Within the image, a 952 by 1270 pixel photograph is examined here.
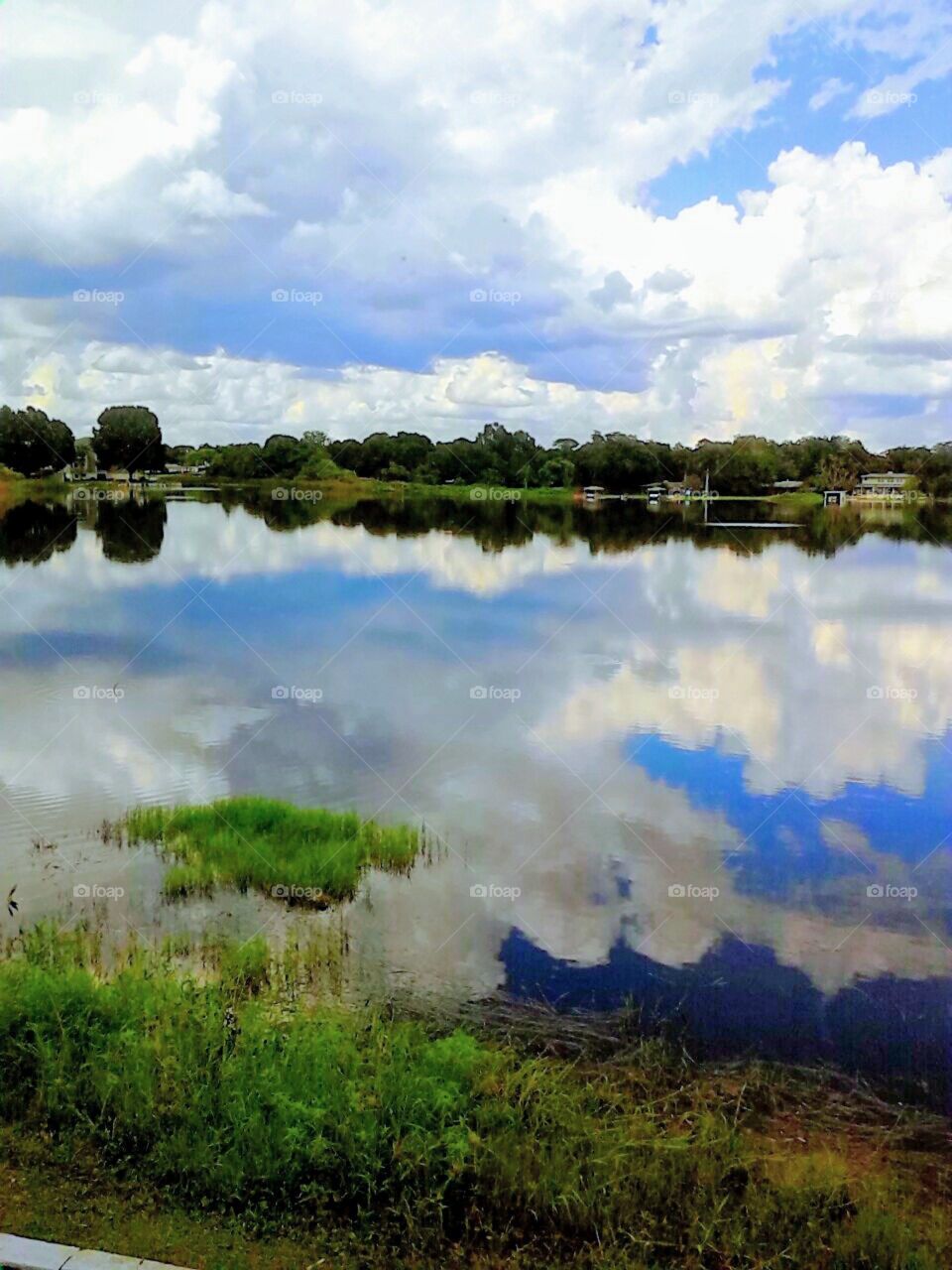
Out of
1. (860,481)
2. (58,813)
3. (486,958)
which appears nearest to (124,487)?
(58,813)

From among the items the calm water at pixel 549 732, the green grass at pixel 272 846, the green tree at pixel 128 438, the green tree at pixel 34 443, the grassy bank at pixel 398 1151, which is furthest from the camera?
the green tree at pixel 128 438

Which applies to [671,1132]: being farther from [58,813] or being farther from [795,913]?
[58,813]

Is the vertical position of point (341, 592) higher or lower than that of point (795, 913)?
higher

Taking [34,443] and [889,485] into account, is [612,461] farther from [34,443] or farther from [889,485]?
[34,443]

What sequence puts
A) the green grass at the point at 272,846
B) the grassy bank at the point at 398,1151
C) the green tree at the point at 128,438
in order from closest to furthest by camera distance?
the grassy bank at the point at 398,1151
the green grass at the point at 272,846
the green tree at the point at 128,438

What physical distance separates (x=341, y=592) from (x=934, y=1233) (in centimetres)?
684

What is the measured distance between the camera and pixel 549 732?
23.7 feet

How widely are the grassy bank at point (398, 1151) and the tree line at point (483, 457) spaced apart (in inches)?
183

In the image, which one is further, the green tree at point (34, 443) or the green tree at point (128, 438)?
the green tree at point (128, 438)

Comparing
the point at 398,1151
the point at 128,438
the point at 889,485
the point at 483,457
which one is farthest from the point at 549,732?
the point at 398,1151

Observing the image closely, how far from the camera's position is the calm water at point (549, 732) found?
178 inches

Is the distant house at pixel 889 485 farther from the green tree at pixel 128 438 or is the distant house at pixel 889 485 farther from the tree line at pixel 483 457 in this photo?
the green tree at pixel 128 438

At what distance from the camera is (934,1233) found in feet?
8.48

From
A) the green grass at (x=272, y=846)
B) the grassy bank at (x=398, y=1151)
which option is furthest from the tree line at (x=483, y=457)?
the grassy bank at (x=398, y=1151)
